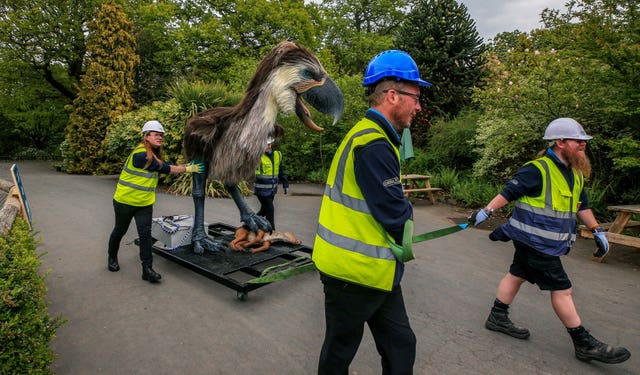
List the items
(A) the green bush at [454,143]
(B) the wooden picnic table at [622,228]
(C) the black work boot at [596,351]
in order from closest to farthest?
(C) the black work boot at [596,351] < (B) the wooden picnic table at [622,228] < (A) the green bush at [454,143]

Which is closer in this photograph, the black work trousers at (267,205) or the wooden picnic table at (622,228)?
the wooden picnic table at (622,228)

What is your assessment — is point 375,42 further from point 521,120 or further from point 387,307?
point 387,307

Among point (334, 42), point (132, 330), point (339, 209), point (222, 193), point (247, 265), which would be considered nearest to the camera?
point (339, 209)

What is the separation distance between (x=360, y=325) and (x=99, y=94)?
18.7m

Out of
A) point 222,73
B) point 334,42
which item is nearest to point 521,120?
point 222,73

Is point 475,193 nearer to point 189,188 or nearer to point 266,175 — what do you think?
point 266,175

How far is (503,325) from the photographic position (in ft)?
11.4

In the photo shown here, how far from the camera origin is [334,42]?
29.8 metres

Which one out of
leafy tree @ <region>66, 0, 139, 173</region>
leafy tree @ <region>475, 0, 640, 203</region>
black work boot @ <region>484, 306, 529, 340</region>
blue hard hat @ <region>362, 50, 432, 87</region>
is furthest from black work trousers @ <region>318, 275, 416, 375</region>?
leafy tree @ <region>66, 0, 139, 173</region>

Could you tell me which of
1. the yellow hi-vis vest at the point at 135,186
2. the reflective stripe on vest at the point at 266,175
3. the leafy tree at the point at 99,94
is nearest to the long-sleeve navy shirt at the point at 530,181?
the reflective stripe on vest at the point at 266,175

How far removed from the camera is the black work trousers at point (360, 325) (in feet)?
6.47

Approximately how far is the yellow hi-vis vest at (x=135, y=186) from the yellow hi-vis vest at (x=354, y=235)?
127 inches

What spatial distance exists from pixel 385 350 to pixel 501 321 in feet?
6.35

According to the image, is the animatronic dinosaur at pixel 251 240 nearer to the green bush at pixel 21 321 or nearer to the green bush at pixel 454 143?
the green bush at pixel 21 321
